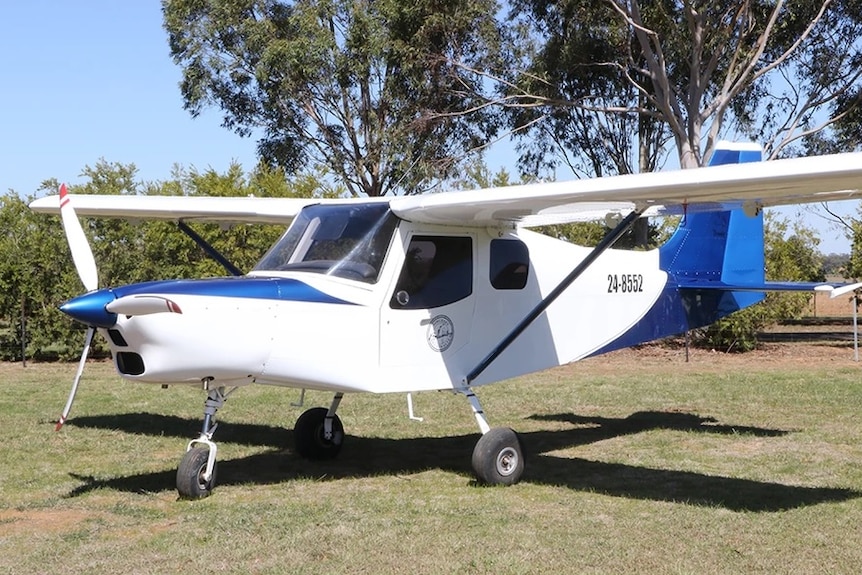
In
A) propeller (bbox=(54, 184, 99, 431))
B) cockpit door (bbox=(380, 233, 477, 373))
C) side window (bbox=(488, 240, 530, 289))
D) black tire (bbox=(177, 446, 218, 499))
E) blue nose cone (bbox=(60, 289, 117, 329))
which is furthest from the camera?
side window (bbox=(488, 240, 530, 289))

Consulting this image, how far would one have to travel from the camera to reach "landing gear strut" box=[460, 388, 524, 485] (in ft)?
26.6

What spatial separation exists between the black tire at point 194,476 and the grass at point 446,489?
170 millimetres

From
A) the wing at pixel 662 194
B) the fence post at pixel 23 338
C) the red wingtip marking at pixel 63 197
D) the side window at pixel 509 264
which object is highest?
the red wingtip marking at pixel 63 197

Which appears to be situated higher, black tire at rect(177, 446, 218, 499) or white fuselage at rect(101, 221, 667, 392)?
white fuselage at rect(101, 221, 667, 392)

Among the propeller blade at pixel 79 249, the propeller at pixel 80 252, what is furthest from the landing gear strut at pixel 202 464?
the propeller blade at pixel 79 249

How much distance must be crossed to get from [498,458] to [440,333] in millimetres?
1185

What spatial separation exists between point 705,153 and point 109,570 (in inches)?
935

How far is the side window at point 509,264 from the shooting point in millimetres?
8977

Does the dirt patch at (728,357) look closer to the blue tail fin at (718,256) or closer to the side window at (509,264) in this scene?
the blue tail fin at (718,256)

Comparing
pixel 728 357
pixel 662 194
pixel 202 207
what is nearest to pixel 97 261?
pixel 202 207

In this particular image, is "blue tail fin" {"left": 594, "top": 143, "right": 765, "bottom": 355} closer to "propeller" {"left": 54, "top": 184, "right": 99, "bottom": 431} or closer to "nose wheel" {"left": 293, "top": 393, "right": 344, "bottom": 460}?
"nose wheel" {"left": 293, "top": 393, "right": 344, "bottom": 460}

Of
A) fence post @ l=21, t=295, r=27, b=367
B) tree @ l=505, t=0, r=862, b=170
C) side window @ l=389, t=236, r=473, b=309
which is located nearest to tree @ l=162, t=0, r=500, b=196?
tree @ l=505, t=0, r=862, b=170

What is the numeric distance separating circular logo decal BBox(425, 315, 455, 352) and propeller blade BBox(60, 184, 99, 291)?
110 inches

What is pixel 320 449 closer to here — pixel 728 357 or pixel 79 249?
pixel 79 249
